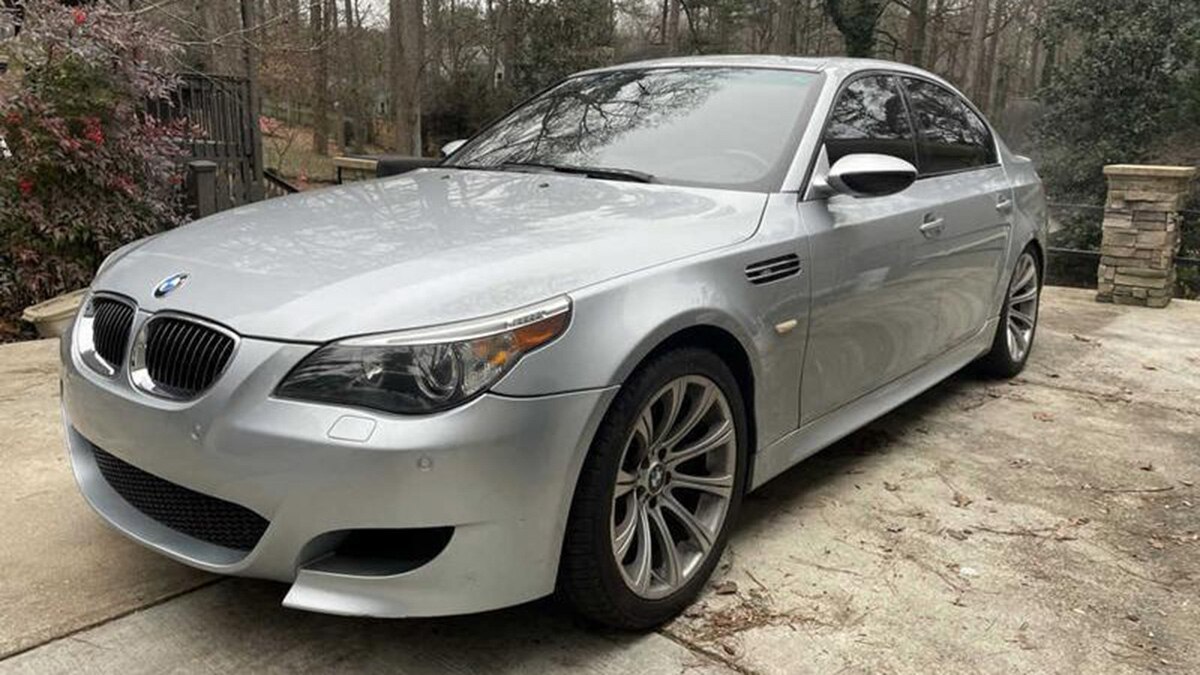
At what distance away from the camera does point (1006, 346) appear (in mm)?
4758

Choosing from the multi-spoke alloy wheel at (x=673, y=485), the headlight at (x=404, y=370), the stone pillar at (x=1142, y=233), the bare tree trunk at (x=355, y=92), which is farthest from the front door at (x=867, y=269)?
the bare tree trunk at (x=355, y=92)

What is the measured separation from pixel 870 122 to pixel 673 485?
1.79 m

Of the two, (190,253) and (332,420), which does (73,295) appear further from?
(332,420)

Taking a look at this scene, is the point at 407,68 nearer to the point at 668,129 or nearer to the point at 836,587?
the point at 668,129

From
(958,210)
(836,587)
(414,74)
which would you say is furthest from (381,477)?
(414,74)

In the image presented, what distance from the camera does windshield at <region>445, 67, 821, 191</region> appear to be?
10.00ft

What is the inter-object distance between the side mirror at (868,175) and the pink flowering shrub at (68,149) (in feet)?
15.2

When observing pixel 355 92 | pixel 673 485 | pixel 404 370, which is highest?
pixel 355 92

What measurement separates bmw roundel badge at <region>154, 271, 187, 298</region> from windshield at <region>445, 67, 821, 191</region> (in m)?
1.34

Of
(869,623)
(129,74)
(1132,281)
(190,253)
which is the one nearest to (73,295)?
(129,74)

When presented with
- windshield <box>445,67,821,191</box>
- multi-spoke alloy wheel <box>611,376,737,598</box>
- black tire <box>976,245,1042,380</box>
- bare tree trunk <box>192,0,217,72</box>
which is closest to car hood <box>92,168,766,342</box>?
windshield <box>445,67,821,191</box>

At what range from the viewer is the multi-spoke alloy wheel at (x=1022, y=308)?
4801 mm

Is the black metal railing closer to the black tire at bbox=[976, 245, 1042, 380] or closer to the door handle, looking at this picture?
the black tire at bbox=[976, 245, 1042, 380]

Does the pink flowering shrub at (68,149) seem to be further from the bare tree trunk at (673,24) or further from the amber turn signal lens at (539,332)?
the bare tree trunk at (673,24)
